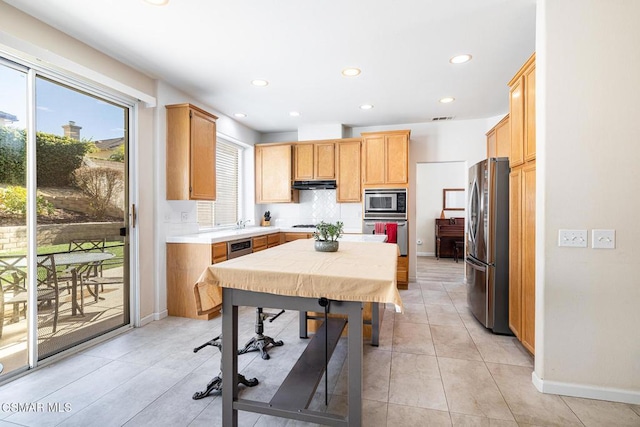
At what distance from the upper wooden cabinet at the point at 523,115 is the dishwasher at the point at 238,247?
128 inches

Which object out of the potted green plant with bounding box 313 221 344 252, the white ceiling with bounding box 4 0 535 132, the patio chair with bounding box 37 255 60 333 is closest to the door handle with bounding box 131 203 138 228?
the patio chair with bounding box 37 255 60 333

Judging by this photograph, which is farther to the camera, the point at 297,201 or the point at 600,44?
the point at 297,201

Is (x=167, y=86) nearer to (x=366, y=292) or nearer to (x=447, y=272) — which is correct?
(x=366, y=292)

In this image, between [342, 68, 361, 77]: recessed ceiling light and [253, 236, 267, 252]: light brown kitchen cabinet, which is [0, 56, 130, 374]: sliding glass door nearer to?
[253, 236, 267, 252]: light brown kitchen cabinet

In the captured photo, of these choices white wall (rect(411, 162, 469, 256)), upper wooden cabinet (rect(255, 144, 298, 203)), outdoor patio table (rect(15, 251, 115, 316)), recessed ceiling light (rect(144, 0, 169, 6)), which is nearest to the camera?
recessed ceiling light (rect(144, 0, 169, 6))

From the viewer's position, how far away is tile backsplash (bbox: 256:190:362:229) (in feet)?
18.0

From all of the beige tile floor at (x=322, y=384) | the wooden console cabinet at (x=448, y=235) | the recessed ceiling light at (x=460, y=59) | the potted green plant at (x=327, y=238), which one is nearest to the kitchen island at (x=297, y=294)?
the beige tile floor at (x=322, y=384)

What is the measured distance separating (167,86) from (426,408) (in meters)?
4.05

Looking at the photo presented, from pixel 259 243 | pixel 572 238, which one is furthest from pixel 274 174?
pixel 572 238

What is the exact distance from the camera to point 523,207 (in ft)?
8.79

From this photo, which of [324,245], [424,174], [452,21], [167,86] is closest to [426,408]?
[324,245]

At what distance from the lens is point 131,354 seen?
264 centimetres

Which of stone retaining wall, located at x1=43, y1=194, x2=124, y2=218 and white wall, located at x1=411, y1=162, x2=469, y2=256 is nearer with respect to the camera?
stone retaining wall, located at x1=43, y1=194, x2=124, y2=218

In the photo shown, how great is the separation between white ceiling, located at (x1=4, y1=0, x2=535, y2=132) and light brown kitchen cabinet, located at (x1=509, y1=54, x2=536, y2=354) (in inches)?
20.8
